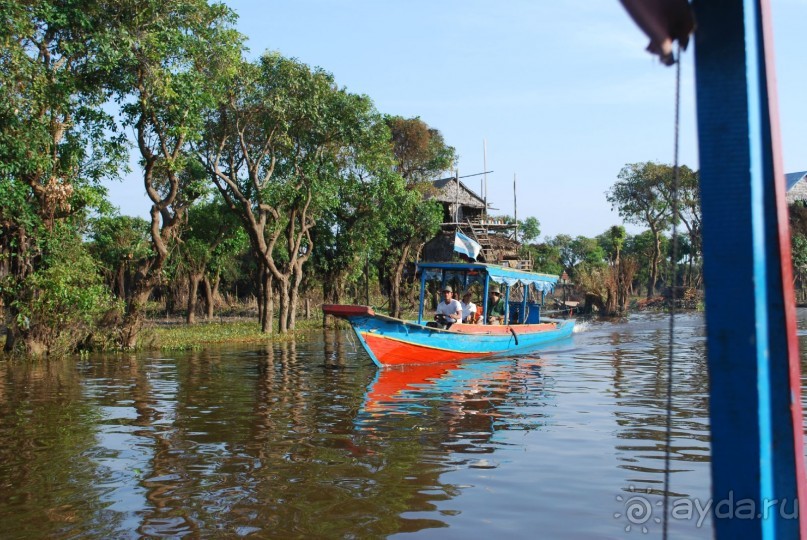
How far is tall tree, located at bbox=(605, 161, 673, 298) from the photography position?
45.8 meters

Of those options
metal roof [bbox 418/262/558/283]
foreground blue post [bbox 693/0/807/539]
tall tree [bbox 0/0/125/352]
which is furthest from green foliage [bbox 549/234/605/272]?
foreground blue post [bbox 693/0/807/539]

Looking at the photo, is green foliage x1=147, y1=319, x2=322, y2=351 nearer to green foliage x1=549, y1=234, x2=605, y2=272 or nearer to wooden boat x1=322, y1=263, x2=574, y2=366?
wooden boat x1=322, y1=263, x2=574, y2=366

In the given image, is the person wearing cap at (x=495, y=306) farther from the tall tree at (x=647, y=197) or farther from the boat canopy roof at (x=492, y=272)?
the tall tree at (x=647, y=197)

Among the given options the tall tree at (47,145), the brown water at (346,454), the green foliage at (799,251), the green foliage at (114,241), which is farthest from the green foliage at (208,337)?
the green foliage at (799,251)

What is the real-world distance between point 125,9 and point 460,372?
10.1 m

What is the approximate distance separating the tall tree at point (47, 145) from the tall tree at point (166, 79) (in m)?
0.64

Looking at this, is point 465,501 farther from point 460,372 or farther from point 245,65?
point 245,65

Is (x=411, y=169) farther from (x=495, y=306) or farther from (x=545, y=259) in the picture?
(x=545, y=259)

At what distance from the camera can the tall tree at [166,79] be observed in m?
15.4

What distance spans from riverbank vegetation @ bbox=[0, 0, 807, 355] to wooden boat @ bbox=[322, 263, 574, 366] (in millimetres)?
4221

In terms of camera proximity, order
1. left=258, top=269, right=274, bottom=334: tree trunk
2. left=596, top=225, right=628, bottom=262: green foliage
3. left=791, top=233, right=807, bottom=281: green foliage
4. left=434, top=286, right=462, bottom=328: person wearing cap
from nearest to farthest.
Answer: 1. left=434, top=286, right=462, bottom=328: person wearing cap
2. left=258, top=269, right=274, bottom=334: tree trunk
3. left=791, top=233, right=807, bottom=281: green foliage
4. left=596, top=225, right=628, bottom=262: green foliage

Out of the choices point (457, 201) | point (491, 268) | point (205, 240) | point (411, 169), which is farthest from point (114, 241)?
point (491, 268)

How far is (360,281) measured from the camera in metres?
37.7

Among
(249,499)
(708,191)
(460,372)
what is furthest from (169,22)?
(708,191)
